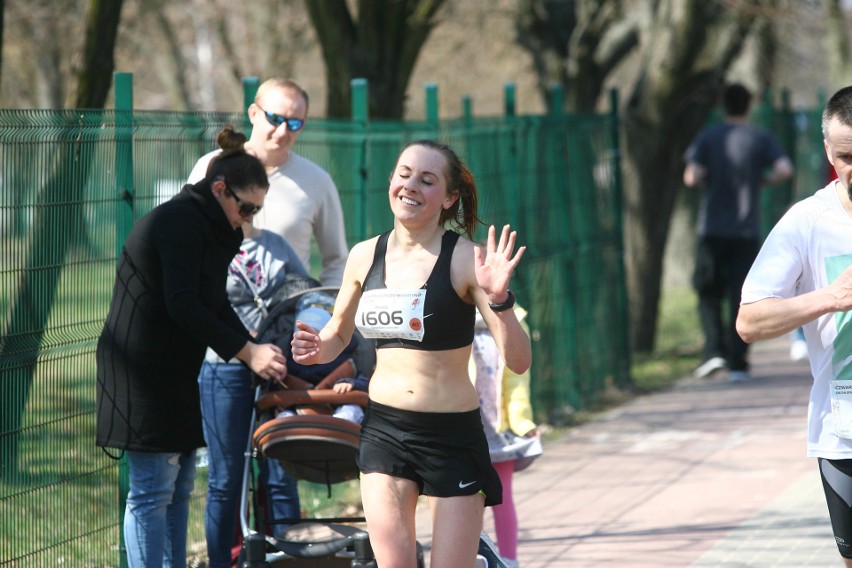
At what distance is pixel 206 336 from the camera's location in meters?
5.01

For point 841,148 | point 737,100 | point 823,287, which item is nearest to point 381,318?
point 823,287

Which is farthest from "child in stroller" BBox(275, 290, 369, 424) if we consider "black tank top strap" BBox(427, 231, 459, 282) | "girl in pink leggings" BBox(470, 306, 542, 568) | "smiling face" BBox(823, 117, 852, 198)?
"smiling face" BBox(823, 117, 852, 198)

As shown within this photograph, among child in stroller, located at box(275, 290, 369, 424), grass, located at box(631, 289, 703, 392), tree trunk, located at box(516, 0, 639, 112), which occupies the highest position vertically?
tree trunk, located at box(516, 0, 639, 112)

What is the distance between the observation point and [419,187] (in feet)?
14.6

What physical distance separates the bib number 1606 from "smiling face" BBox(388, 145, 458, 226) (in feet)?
1.07

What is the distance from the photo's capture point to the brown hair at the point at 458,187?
456 cm

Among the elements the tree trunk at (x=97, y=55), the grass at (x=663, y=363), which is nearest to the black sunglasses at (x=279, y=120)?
the tree trunk at (x=97, y=55)

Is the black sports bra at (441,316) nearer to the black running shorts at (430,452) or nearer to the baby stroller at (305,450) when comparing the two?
the black running shorts at (430,452)

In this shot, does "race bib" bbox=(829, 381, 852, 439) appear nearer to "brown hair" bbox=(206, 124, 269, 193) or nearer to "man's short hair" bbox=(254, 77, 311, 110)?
"brown hair" bbox=(206, 124, 269, 193)

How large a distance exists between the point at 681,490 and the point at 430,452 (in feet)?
13.5

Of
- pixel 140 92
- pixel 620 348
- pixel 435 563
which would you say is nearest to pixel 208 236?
pixel 435 563

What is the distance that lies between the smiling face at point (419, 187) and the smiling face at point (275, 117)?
5.38ft

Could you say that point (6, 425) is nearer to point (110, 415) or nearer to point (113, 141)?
point (110, 415)

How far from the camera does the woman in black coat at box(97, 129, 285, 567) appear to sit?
5.03 meters
